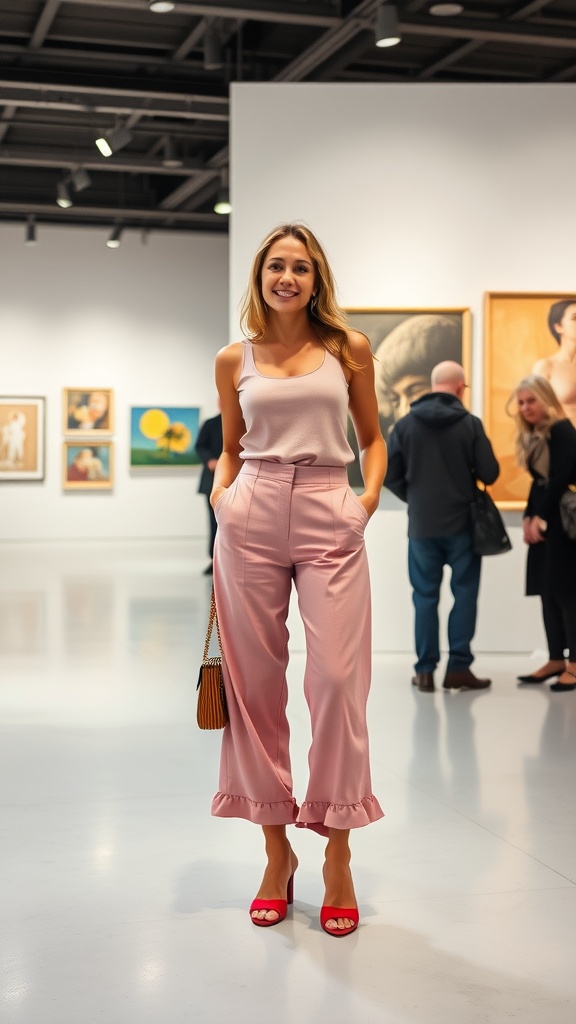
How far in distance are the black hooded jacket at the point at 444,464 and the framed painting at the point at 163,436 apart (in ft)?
43.1

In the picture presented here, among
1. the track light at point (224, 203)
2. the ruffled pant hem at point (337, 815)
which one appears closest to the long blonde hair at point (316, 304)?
the ruffled pant hem at point (337, 815)

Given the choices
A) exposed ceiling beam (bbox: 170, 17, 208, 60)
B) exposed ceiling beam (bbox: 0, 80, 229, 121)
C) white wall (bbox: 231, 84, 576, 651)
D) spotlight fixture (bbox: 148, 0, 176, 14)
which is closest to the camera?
white wall (bbox: 231, 84, 576, 651)

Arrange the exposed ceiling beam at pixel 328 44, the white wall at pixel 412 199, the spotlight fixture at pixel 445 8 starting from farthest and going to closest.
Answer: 1. the exposed ceiling beam at pixel 328 44
2. the spotlight fixture at pixel 445 8
3. the white wall at pixel 412 199

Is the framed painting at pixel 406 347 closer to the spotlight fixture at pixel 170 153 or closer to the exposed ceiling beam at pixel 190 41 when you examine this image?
the exposed ceiling beam at pixel 190 41

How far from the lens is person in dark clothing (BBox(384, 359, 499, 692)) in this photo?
279 inches

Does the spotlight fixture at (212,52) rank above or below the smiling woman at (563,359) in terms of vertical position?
above

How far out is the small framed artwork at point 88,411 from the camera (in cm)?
1961

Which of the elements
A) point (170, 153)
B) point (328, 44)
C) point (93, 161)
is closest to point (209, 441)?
point (170, 153)

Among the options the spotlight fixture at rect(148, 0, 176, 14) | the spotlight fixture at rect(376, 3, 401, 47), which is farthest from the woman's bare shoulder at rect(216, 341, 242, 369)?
the spotlight fixture at rect(148, 0, 176, 14)

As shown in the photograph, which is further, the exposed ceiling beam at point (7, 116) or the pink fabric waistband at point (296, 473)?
the exposed ceiling beam at point (7, 116)

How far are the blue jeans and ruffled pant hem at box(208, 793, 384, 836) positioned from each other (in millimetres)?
3784

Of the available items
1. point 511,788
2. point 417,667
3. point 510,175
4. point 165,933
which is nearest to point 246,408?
point 165,933

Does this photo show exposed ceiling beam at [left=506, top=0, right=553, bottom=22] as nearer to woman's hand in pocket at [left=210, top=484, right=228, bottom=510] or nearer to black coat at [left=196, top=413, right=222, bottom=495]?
black coat at [left=196, top=413, right=222, bottom=495]

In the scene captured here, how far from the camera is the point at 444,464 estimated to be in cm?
712
